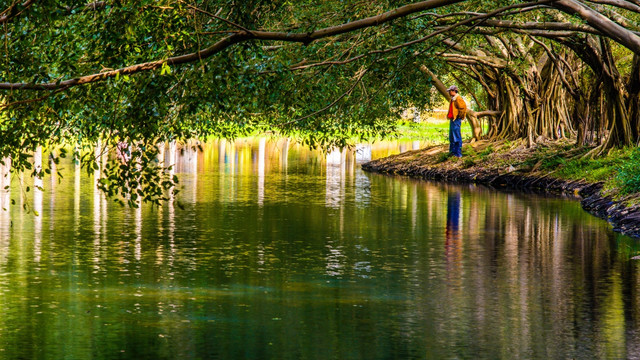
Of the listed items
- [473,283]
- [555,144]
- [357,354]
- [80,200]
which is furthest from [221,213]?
[555,144]

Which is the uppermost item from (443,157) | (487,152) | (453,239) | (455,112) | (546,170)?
(455,112)

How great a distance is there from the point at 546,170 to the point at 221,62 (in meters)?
19.0

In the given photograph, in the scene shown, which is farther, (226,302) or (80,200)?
(80,200)

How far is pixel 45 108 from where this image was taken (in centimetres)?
1112

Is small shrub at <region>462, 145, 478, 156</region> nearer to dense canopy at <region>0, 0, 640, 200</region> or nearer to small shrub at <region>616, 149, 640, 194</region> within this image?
dense canopy at <region>0, 0, 640, 200</region>

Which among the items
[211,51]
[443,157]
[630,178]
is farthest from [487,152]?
[211,51]

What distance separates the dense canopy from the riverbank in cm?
119

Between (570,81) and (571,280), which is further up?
(570,81)

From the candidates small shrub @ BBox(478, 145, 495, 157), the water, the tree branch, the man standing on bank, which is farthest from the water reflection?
small shrub @ BBox(478, 145, 495, 157)

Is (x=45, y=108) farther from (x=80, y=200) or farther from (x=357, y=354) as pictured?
(x=80, y=200)

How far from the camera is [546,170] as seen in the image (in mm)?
29234

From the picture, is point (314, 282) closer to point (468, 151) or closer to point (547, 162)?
point (547, 162)

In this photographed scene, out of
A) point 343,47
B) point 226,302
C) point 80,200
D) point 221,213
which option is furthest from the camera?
point 80,200

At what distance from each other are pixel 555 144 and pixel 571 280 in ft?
65.1
